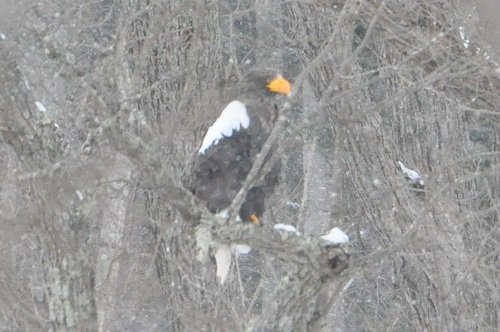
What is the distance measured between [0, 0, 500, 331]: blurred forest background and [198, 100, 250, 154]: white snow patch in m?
0.22

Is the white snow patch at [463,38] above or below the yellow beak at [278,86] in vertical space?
below

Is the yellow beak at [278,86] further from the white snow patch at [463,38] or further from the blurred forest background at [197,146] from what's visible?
the white snow patch at [463,38]

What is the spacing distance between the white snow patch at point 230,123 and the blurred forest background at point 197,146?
0.22 m

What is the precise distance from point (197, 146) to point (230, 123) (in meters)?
1.29


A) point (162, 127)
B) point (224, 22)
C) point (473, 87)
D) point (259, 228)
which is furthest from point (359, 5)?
point (224, 22)

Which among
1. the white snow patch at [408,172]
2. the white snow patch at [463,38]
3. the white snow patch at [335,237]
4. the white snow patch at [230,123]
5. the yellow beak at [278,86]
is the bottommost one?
the white snow patch at [408,172]

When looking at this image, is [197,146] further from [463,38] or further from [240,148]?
[463,38]

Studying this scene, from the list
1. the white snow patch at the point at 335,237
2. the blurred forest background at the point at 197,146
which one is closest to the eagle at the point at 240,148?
the blurred forest background at the point at 197,146

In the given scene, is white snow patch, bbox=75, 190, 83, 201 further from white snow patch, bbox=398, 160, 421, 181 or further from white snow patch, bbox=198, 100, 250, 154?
white snow patch, bbox=398, 160, 421, 181

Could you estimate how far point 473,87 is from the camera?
7.83 metres

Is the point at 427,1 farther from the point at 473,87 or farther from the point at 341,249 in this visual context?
the point at 341,249

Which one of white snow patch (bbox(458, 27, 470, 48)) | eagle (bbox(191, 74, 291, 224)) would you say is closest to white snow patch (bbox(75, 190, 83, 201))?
eagle (bbox(191, 74, 291, 224))

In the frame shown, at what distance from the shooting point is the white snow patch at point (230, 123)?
17.7 feet

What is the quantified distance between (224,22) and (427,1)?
6.15ft
